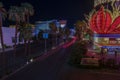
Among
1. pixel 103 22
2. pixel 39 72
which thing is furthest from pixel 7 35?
pixel 39 72

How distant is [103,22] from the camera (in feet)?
175

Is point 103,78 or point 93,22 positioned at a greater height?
point 93,22

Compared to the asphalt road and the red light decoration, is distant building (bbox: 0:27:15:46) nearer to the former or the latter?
the red light decoration

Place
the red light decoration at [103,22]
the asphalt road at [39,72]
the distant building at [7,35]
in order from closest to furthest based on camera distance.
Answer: the asphalt road at [39,72] → the red light decoration at [103,22] → the distant building at [7,35]

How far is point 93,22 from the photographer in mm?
54250

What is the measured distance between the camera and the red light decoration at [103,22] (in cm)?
5322

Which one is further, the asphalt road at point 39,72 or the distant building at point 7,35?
the distant building at point 7,35

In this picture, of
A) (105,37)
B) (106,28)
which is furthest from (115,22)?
(105,37)

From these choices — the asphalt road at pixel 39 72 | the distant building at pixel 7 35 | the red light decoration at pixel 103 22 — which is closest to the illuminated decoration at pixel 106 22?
the red light decoration at pixel 103 22

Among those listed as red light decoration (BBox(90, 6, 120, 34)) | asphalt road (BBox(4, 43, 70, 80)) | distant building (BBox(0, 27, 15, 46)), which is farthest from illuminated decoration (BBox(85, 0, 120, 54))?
distant building (BBox(0, 27, 15, 46))

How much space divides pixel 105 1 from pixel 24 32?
17952 millimetres

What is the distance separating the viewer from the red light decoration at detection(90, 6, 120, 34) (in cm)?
5322

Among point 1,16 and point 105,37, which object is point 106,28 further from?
point 1,16

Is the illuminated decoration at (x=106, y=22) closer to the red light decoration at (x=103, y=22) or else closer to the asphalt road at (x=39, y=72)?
the red light decoration at (x=103, y=22)
